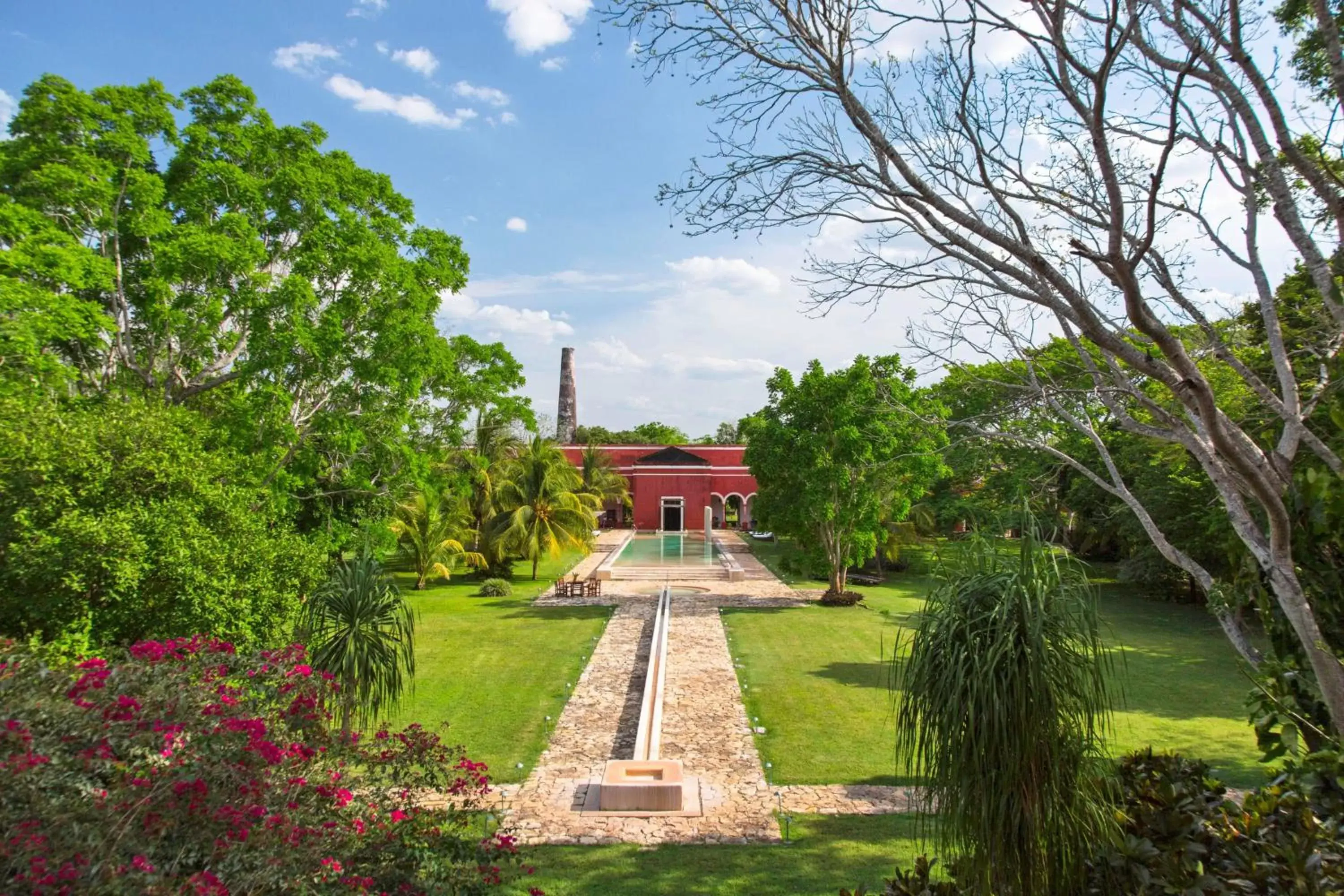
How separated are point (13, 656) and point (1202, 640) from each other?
17.4m

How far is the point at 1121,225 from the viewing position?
320 centimetres

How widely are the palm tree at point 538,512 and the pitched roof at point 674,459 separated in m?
20.3

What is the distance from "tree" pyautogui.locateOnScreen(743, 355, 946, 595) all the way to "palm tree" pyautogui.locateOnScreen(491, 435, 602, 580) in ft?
20.9

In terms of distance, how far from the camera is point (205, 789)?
2971 mm

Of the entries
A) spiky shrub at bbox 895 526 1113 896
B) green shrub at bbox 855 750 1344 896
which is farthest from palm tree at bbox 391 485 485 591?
green shrub at bbox 855 750 1344 896

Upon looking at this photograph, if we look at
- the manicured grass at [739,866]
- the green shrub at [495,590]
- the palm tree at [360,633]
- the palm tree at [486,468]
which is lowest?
the manicured grass at [739,866]

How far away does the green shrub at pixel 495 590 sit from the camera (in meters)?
19.7

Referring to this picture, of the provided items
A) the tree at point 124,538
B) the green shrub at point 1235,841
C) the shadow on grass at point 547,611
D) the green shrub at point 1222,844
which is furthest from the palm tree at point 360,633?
the shadow on grass at point 547,611

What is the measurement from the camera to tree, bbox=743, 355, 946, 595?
17.2m

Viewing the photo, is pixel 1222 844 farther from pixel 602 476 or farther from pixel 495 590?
pixel 602 476

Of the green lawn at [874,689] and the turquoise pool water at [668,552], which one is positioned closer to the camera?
the green lawn at [874,689]

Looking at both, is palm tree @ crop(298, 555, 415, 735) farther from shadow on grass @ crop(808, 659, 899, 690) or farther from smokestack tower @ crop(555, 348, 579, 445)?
smokestack tower @ crop(555, 348, 579, 445)

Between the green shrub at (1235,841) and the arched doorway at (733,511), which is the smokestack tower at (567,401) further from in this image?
the green shrub at (1235,841)

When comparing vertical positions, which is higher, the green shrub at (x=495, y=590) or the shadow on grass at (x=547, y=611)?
the green shrub at (x=495, y=590)
